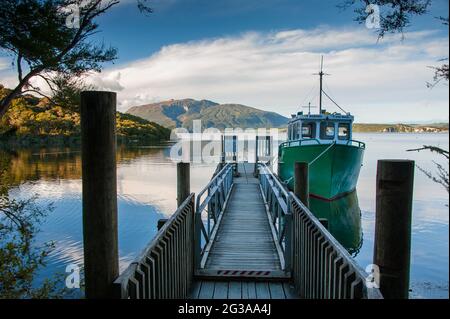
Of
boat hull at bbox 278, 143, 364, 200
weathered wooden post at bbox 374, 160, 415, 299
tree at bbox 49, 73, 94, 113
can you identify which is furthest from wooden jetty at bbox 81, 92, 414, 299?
boat hull at bbox 278, 143, 364, 200

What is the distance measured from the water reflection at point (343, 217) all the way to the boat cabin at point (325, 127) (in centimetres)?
378

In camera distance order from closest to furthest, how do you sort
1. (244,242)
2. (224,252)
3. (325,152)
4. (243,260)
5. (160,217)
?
(243,260) < (224,252) < (244,242) < (325,152) < (160,217)

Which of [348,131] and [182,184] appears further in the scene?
[348,131]

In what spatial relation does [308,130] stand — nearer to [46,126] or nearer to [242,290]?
[242,290]

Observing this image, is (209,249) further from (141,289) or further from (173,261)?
(141,289)

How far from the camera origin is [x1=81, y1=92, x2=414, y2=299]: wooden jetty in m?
2.63

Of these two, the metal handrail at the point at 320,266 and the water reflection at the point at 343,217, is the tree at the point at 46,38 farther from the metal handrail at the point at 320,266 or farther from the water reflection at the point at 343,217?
the water reflection at the point at 343,217

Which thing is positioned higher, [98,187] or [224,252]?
[98,187]

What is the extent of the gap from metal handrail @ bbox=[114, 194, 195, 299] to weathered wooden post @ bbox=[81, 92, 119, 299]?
0.55ft

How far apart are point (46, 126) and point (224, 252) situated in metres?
47.9

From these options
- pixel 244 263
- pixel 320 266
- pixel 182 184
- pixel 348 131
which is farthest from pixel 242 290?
pixel 348 131

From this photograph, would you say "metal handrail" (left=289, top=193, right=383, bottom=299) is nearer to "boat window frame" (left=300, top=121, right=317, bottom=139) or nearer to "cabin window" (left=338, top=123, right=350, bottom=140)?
"boat window frame" (left=300, top=121, right=317, bottom=139)

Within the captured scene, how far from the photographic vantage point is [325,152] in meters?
20.5

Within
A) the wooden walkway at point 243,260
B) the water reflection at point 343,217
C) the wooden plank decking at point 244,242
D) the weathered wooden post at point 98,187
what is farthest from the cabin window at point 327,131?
the weathered wooden post at point 98,187
